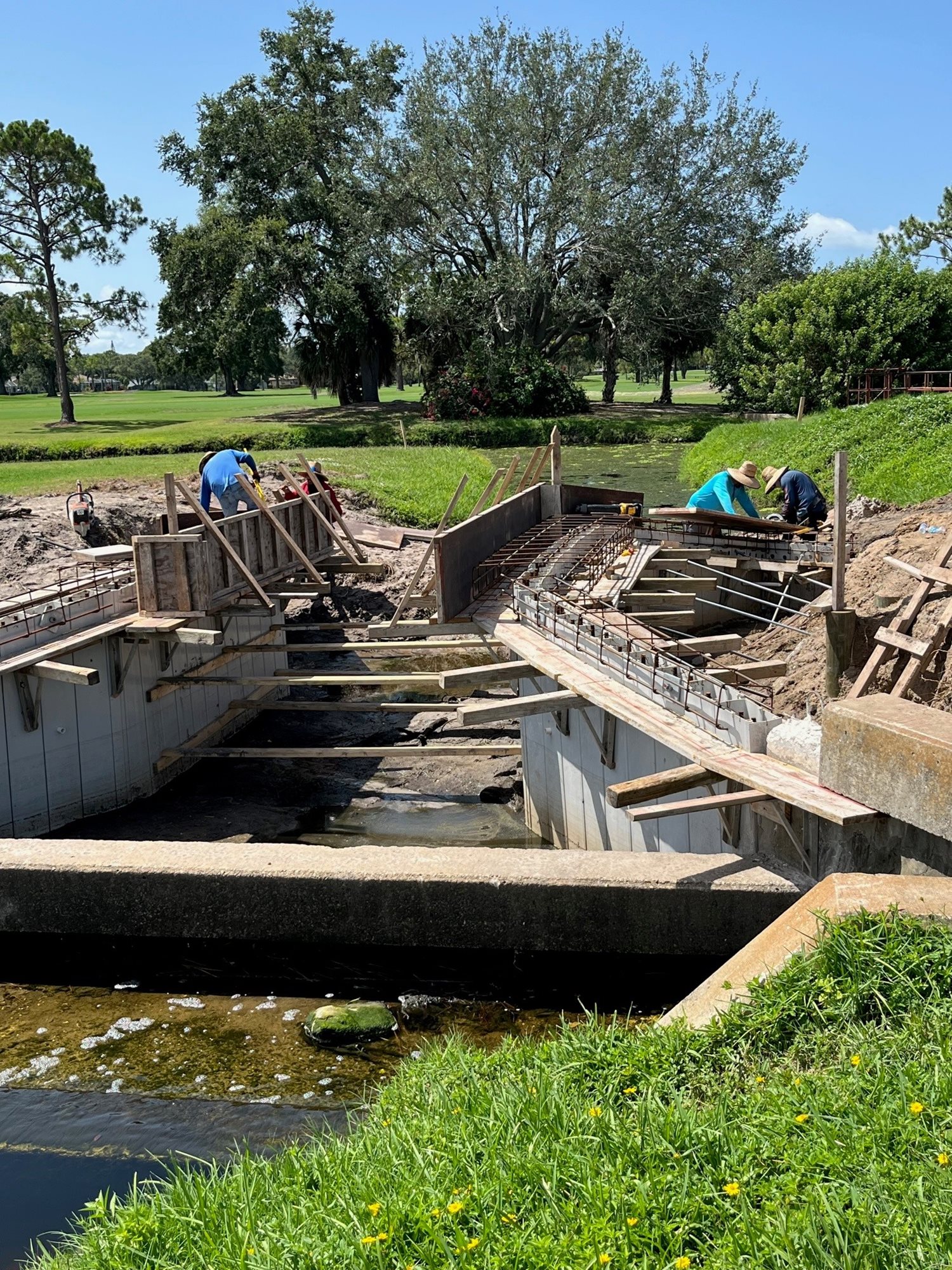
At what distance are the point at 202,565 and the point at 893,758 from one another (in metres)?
10.2

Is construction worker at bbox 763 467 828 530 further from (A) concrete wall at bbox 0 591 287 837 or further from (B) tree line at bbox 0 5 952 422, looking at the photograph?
(B) tree line at bbox 0 5 952 422

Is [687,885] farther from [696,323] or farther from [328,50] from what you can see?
[328,50]

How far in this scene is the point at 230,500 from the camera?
17516mm

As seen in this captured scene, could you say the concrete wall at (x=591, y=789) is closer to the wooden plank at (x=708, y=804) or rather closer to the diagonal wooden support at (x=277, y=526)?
the wooden plank at (x=708, y=804)

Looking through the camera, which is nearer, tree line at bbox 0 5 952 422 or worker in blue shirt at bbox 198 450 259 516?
worker in blue shirt at bbox 198 450 259 516

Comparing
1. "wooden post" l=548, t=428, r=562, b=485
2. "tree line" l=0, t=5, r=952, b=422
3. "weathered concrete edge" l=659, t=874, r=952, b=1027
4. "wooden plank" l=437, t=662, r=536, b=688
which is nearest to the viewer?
"weathered concrete edge" l=659, t=874, r=952, b=1027

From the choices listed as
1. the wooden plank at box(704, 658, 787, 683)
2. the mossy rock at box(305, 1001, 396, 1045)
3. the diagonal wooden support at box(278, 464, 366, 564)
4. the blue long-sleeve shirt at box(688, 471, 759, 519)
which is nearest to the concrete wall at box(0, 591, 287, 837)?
the diagonal wooden support at box(278, 464, 366, 564)

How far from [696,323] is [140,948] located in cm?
5691

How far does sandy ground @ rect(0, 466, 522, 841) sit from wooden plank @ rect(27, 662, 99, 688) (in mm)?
2109

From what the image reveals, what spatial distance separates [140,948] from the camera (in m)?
10.7

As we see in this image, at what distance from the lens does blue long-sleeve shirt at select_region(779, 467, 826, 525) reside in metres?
18.3

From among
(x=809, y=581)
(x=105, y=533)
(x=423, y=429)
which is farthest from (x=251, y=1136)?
(x=423, y=429)

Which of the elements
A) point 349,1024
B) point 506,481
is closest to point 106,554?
point 506,481

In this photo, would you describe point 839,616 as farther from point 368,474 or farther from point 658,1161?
point 368,474
